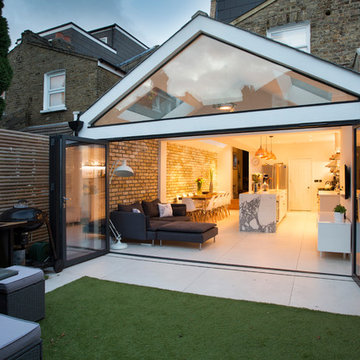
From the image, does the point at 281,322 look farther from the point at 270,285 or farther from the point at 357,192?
the point at 357,192

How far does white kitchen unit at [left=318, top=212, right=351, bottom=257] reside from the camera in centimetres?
581

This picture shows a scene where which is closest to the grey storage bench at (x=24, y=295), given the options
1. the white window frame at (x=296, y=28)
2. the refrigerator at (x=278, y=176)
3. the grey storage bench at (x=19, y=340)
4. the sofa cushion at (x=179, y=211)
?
the grey storage bench at (x=19, y=340)

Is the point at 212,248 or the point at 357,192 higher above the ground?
the point at 357,192

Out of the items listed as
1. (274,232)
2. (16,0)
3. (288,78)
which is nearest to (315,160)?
(274,232)

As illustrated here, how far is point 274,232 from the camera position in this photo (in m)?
8.91

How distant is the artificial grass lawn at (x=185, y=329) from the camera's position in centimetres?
278

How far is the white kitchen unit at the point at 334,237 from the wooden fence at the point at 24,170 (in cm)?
526

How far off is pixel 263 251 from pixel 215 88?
341 centimetres

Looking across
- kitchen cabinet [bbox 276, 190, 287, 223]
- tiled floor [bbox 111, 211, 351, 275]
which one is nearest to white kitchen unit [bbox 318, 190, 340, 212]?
kitchen cabinet [bbox 276, 190, 287, 223]

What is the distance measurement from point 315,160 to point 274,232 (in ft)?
21.9

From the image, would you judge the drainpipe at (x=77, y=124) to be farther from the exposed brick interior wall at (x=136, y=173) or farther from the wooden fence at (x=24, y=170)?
the exposed brick interior wall at (x=136, y=173)

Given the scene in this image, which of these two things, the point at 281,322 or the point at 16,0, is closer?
the point at 281,322

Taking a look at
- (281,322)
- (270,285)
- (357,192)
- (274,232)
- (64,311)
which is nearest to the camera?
(281,322)

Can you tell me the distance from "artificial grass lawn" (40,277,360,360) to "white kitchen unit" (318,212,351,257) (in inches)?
103
